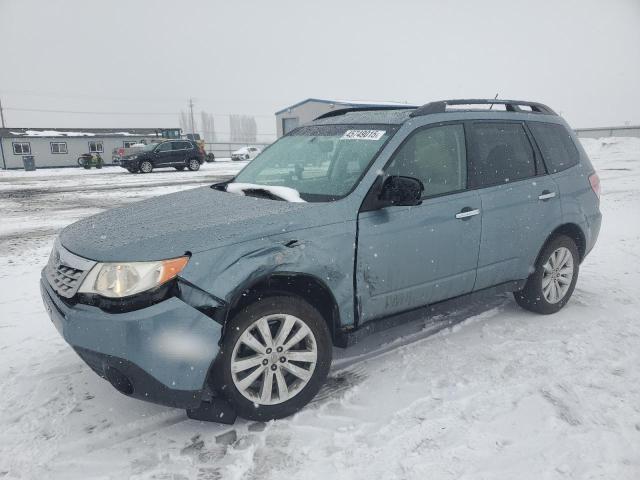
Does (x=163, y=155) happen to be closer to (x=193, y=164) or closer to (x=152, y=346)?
(x=193, y=164)

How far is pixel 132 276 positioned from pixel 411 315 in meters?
1.94

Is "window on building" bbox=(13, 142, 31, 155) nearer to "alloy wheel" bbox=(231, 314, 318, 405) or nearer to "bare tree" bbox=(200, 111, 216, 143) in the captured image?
"alloy wheel" bbox=(231, 314, 318, 405)

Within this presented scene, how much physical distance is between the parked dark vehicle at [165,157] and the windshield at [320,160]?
22126 millimetres

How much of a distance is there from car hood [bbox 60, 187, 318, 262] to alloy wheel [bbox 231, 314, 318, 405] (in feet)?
1.77

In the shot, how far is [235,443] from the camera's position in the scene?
2643 mm

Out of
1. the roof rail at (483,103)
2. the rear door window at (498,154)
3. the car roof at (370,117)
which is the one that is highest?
the roof rail at (483,103)

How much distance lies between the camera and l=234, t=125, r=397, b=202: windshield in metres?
3.20

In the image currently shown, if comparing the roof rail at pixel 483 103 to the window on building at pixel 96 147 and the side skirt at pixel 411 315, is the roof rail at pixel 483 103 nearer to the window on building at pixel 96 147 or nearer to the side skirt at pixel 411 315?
the side skirt at pixel 411 315

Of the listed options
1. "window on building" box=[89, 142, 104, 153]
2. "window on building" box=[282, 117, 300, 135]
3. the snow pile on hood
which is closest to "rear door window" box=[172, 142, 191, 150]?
"window on building" box=[282, 117, 300, 135]

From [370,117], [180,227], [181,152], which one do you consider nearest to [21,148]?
[181,152]

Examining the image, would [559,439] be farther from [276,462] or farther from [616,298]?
A: [616,298]

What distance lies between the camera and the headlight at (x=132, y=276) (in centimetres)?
239

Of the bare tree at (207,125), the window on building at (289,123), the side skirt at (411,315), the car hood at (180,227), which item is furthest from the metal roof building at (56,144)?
the bare tree at (207,125)

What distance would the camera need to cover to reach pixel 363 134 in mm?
3496
